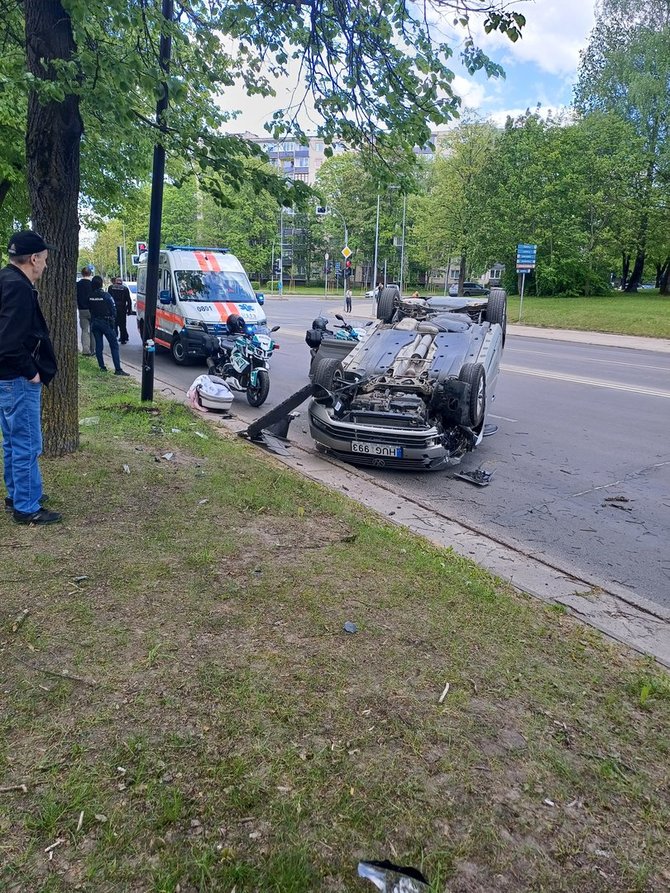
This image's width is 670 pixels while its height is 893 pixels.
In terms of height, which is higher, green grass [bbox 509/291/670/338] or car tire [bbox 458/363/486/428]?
green grass [bbox 509/291/670/338]

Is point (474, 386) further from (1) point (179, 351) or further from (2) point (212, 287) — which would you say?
(2) point (212, 287)

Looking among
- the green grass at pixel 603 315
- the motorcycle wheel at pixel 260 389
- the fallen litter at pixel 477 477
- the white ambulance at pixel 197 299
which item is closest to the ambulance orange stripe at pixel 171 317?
the white ambulance at pixel 197 299

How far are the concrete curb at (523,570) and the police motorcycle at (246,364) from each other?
3.47 m

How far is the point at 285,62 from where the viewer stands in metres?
5.95

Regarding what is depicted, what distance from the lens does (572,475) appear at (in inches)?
293

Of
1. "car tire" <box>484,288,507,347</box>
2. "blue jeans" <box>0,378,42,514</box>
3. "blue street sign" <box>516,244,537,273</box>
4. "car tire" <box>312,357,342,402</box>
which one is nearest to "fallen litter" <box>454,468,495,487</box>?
"car tire" <box>312,357,342,402</box>

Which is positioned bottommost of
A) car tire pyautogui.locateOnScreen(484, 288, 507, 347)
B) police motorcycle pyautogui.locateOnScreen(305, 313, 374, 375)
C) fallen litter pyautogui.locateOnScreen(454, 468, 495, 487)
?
fallen litter pyautogui.locateOnScreen(454, 468, 495, 487)

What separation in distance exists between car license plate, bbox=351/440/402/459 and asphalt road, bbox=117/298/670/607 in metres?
0.29

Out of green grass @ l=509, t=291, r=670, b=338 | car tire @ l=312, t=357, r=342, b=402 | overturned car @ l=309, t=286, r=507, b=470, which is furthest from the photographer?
green grass @ l=509, t=291, r=670, b=338

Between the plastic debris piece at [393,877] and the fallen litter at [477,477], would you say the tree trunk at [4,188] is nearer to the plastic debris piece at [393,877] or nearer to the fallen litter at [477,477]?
the fallen litter at [477,477]

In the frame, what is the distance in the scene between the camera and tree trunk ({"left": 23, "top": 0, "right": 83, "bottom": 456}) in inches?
201

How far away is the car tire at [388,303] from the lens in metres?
10.3

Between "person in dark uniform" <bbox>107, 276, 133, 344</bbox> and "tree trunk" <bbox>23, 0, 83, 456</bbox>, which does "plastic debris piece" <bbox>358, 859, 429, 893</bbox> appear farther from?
"person in dark uniform" <bbox>107, 276, 133, 344</bbox>

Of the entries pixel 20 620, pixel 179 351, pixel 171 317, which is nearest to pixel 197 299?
pixel 171 317
